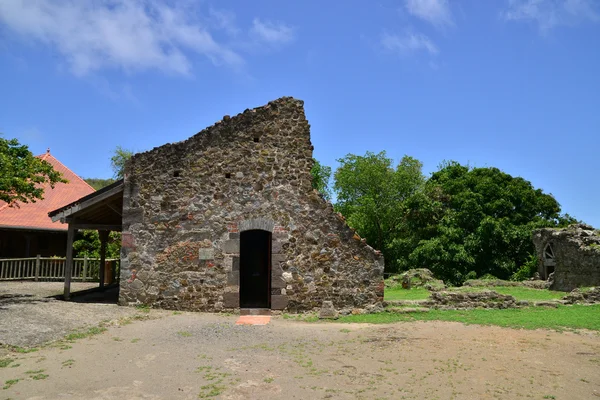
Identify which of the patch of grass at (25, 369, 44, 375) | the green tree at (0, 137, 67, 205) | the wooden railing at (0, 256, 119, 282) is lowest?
the patch of grass at (25, 369, 44, 375)

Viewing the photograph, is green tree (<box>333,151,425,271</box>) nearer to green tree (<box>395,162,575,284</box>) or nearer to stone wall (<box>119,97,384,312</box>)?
green tree (<box>395,162,575,284</box>)

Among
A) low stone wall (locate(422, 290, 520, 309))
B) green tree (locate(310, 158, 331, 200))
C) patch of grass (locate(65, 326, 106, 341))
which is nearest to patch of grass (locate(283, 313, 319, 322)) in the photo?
low stone wall (locate(422, 290, 520, 309))

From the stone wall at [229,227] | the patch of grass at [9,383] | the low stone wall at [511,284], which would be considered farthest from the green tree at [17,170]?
the low stone wall at [511,284]

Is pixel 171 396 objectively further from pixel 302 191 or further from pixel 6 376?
pixel 302 191

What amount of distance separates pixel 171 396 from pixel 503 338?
6.62 meters

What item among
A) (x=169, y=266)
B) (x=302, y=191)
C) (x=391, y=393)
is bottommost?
(x=391, y=393)

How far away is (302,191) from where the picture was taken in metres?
13.2

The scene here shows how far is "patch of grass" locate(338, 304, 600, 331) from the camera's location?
1076 centimetres

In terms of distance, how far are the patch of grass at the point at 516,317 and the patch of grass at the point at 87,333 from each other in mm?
5574

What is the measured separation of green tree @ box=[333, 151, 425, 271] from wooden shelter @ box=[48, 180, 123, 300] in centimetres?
1829

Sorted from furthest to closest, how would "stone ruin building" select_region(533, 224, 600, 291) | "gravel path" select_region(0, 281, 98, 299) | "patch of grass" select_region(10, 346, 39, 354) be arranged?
1. "stone ruin building" select_region(533, 224, 600, 291)
2. "gravel path" select_region(0, 281, 98, 299)
3. "patch of grass" select_region(10, 346, 39, 354)

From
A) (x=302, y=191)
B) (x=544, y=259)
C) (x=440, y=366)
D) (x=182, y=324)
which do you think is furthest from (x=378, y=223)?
(x=440, y=366)

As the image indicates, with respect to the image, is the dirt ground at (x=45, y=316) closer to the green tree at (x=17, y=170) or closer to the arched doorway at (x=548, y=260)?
the green tree at (x=17, y=170)

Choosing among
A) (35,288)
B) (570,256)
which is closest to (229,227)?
(35,288)
